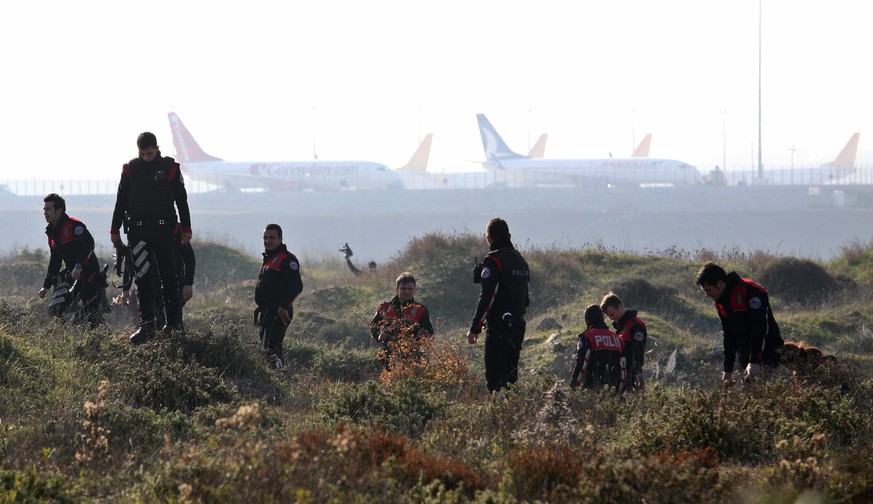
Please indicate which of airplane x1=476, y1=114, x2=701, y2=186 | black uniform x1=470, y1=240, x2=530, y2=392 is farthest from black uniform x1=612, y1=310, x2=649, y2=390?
airplane x1=476, y1=114, x2=701, y2=186

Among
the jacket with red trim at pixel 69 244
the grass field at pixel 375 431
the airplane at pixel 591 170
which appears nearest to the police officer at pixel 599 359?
the grass field at pixel 375 431

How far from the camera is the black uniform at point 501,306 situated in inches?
336

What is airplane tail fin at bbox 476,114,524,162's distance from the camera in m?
126

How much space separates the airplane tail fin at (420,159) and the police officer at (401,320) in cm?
12585

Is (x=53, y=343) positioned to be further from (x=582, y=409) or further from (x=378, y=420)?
(x=582, y=409)

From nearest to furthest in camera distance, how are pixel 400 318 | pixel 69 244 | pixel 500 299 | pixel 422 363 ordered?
pixel 500 299 < pixel 422 363 < pixel 400 318 < pixel 69 244

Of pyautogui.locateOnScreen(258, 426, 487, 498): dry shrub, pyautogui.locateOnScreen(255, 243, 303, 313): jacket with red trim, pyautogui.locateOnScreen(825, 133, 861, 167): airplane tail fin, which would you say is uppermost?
pyautogui.locateOnScreen(825, 133, 861, 167): airplane tail fin

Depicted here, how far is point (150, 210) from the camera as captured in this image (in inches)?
365

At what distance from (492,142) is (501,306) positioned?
390ft

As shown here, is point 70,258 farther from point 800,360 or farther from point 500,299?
point 800,360

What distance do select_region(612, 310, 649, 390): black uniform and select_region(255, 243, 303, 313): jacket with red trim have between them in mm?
3030

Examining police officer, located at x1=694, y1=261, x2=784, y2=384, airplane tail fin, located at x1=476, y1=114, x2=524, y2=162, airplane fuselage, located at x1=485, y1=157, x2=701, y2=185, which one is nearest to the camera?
police officer, located at x1=694, y1=261, x2=784, y2=384

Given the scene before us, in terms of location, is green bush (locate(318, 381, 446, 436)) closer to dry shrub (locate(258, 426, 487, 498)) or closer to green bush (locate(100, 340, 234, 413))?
Result: green bush (locate(100, 340, 234, 413))

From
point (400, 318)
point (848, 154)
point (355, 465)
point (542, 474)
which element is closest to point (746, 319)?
point (542, 474)
